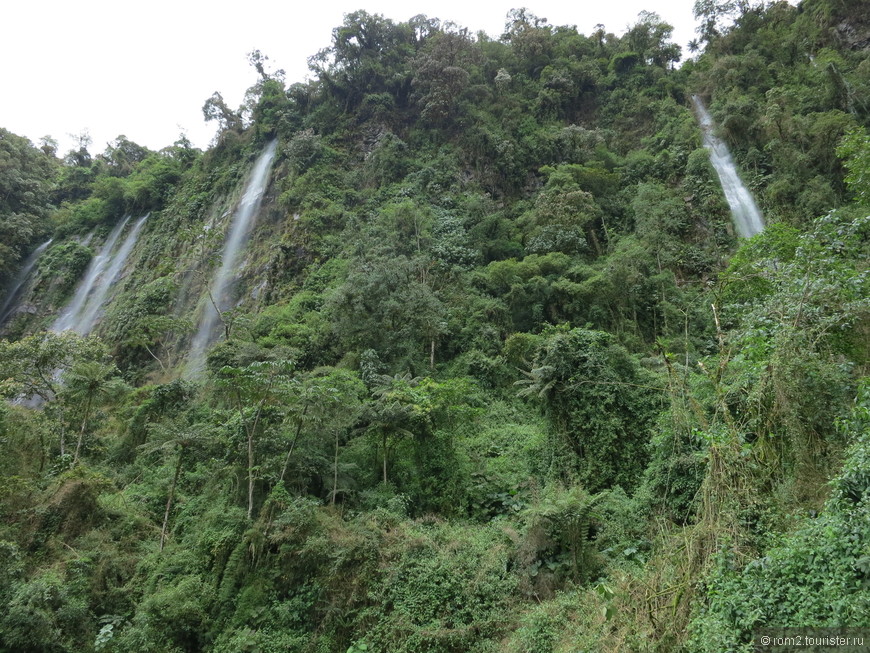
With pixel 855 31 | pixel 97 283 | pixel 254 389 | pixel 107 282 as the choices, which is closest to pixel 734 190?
pixel 855 31

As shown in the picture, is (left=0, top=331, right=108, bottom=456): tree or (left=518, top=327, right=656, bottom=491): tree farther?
(left=0, top=331, right=108, bottom=456): tree

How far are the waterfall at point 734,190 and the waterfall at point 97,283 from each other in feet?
108

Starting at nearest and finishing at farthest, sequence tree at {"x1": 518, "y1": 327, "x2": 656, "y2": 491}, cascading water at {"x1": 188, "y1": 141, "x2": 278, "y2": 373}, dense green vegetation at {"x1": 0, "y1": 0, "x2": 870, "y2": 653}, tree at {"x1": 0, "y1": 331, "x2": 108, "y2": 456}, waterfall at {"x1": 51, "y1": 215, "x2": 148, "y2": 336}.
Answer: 1. dense green vegetation at {"x1": 0, "y1": 0, "x2": 870, "y2": 653}
2. tree at {"x1": 518, "y1": 327, "x2": 656, "y2": 491}
3. tree at {"x1": 0, "y1": 331, "x2": 108, "y2": 456}
4. cascading water at {"x1": 188, "y1": 141, "x2": 278, "y2": 373}
5. waterfall at {"x1": 51, "y1": 215, "x2": 148, "y2": 336}

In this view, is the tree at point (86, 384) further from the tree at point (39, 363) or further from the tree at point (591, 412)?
the tree at point (591, 412)

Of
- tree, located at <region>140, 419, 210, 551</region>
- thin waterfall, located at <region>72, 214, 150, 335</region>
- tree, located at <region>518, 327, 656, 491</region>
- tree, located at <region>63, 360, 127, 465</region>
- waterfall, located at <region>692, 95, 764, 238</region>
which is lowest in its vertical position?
tree, located at <region>518, 327, 656, 491</region>

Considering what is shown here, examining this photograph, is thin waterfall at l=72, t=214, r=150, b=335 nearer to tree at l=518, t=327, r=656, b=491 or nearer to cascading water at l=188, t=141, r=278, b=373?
cascading water at l=188, t=141, r=278, b=373

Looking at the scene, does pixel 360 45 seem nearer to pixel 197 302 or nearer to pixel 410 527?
pixel 197 302

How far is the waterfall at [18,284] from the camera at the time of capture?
1080 inches

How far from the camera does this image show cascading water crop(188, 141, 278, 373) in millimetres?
20969

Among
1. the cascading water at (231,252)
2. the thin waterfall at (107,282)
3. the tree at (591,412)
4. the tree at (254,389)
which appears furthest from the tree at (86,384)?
the thin waterfall at (107,282)

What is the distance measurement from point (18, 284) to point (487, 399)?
107 feet

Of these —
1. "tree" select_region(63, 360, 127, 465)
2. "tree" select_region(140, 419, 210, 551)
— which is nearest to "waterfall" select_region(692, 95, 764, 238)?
"tree" select_region(140, 419, 210, 551)

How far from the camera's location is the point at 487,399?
571 inches

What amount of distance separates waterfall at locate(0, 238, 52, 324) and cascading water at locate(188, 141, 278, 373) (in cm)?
1442
